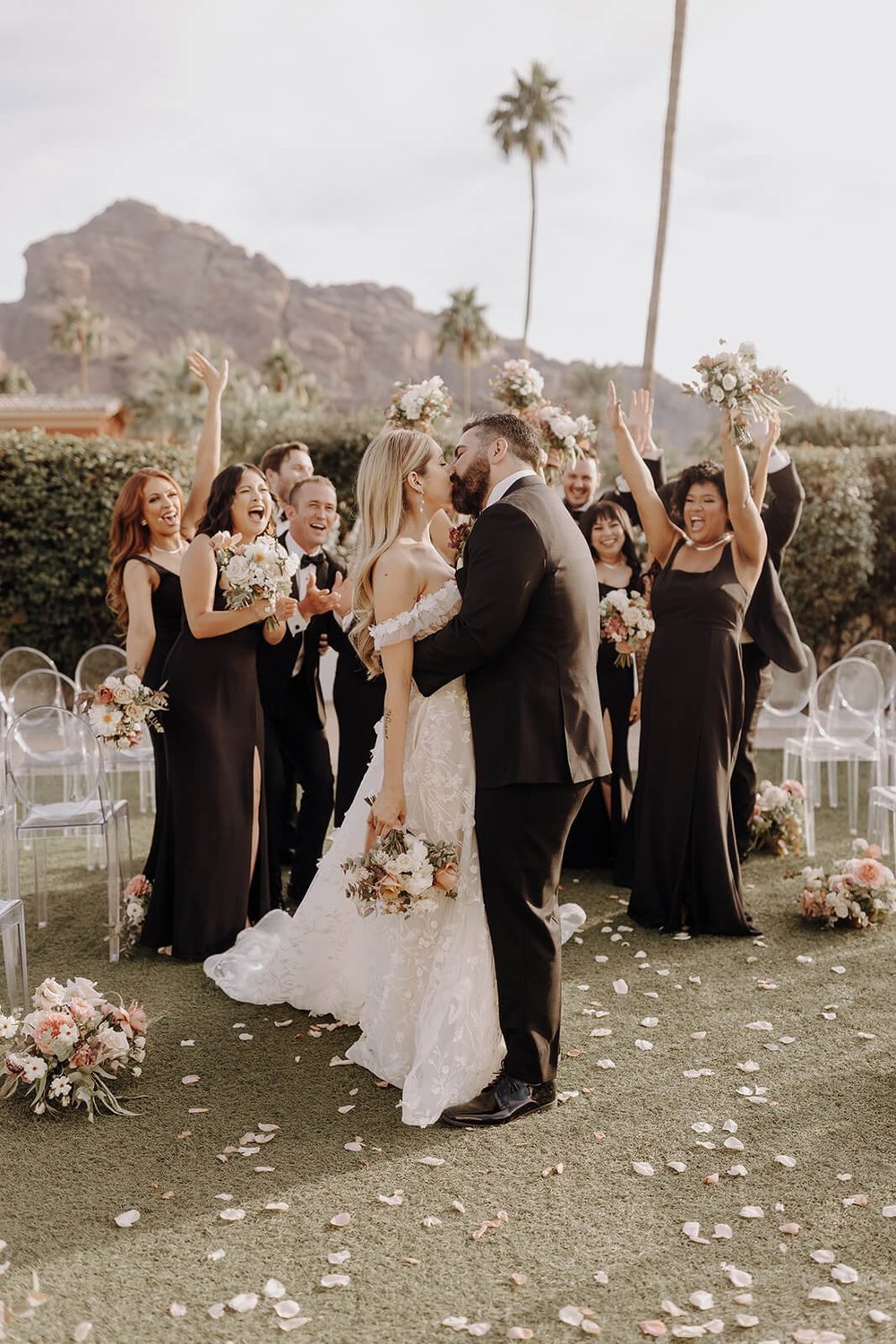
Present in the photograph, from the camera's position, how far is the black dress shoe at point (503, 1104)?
3.85 m

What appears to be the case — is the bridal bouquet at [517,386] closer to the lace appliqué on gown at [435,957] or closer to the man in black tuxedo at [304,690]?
the man in black tuxedo at [304,690]

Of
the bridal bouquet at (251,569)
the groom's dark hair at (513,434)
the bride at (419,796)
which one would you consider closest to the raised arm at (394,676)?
the bride at (419,796)

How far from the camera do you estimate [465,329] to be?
49.6 metres

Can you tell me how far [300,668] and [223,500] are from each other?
1126mm

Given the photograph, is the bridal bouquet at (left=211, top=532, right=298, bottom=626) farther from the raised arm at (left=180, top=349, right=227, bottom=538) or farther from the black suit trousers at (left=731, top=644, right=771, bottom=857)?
the black suit trousers at (left=731, top=644, right=771, bottom=857)

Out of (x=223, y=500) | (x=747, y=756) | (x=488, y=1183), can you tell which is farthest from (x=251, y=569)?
(x=747, y=756)

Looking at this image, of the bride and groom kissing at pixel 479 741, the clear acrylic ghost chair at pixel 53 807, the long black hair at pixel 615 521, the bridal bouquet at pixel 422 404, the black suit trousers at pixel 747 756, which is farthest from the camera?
the long black hair at pixel 615 521

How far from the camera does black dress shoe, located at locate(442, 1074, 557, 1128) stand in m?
3.85

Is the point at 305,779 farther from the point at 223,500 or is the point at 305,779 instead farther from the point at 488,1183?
the point at 488,1183

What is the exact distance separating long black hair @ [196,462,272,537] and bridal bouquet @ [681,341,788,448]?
2.20m

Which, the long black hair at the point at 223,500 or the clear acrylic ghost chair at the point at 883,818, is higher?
the long black hair at the point at 223,500

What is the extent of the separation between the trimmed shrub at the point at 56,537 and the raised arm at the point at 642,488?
7.71 m

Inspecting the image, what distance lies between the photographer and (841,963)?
543 centimetres

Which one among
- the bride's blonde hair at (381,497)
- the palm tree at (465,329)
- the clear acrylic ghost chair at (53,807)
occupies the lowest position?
the clear acrylic ghost chair at (53,807)
